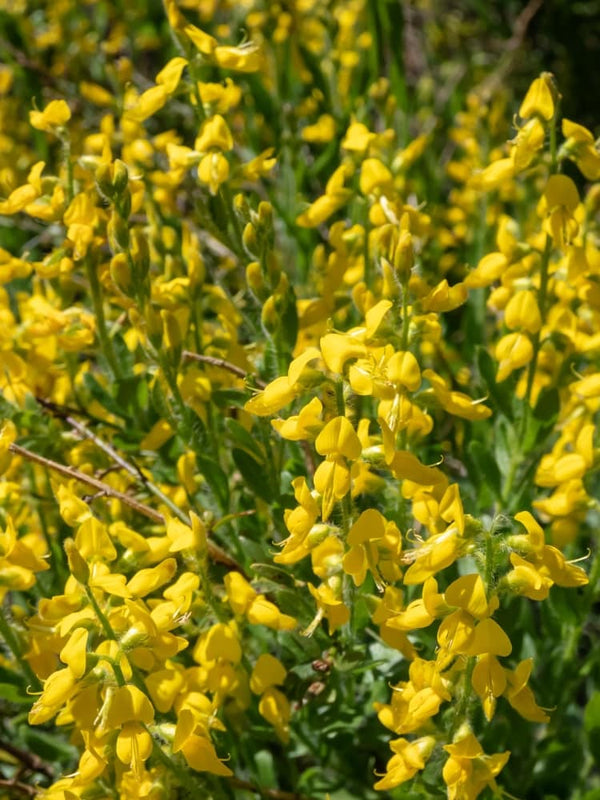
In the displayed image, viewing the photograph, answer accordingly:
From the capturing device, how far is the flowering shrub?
55.9 inches

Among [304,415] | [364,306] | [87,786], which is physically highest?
[304,415]

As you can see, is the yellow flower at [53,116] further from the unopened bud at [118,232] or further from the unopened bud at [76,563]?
the unopened bud at [76,563]

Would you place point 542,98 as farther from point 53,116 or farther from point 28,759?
point 28,759

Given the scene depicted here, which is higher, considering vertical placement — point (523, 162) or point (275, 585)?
point (523, 162)

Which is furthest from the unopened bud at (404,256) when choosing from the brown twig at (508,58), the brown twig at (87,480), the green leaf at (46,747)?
the brown twig at (508,58)

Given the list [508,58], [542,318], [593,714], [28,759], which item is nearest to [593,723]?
[593,714]

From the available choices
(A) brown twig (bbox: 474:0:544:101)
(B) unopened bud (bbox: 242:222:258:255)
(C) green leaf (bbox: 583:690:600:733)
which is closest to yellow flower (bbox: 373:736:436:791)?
(C) green leaf (bbox: 583:690:600:733)

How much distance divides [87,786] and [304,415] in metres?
0.69

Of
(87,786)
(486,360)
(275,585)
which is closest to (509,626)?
(275,585)

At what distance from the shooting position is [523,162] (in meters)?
1.87

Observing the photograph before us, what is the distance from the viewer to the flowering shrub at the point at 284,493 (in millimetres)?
1419

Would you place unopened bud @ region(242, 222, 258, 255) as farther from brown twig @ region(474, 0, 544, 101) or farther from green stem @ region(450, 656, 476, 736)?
brown twig @ region(474, 0, 544, 101)

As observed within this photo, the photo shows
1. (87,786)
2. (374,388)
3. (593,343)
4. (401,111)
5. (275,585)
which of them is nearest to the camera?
(374,388)

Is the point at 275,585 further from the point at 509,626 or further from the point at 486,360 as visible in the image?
the point at 486,360
